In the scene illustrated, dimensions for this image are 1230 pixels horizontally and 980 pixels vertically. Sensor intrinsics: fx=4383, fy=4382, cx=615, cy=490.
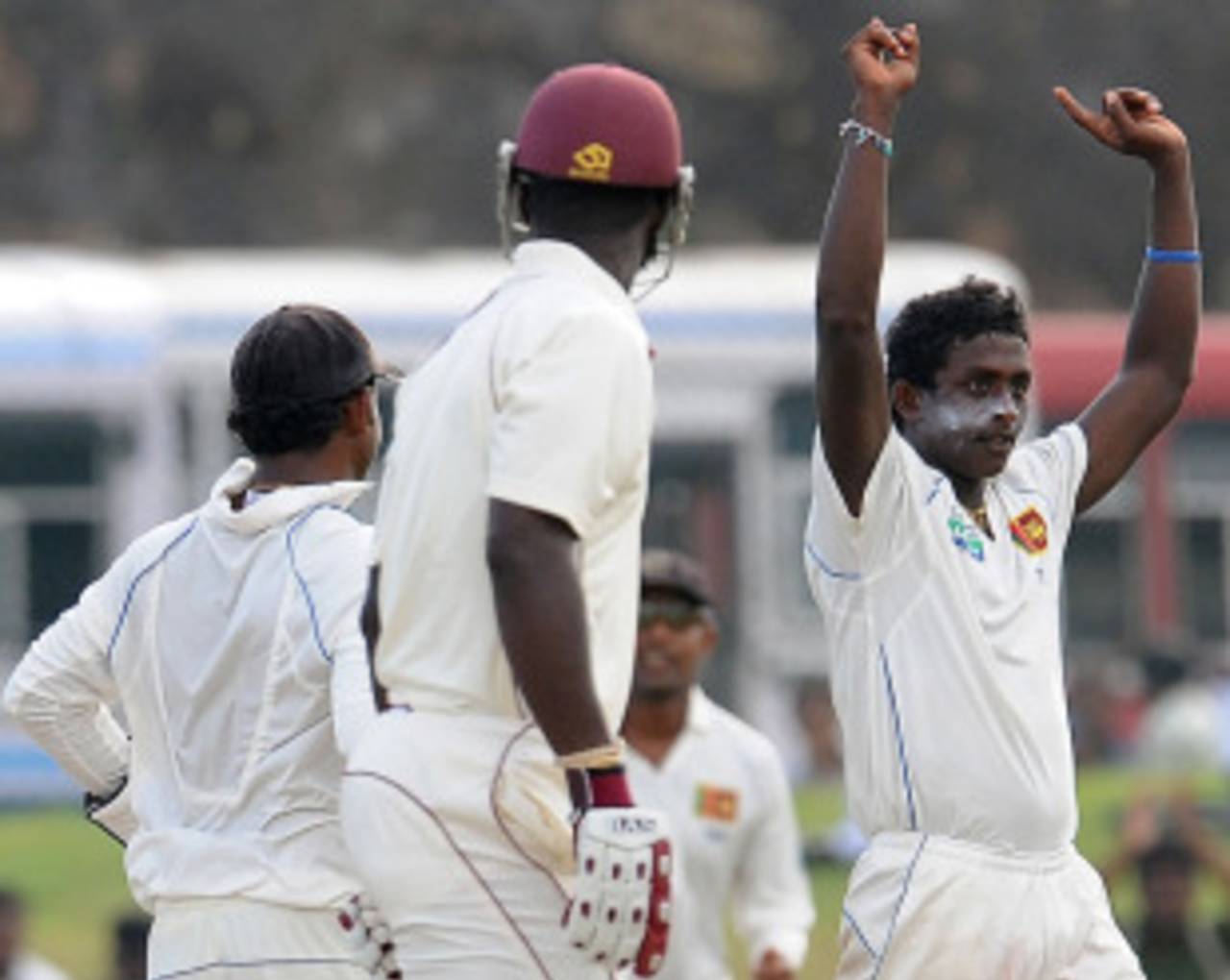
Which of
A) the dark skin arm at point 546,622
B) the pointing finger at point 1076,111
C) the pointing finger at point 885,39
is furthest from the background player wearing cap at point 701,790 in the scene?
the dark skin arm at point 546,622

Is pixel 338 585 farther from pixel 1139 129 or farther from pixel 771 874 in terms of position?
pixel 771 874

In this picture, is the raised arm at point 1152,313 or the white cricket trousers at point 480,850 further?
the raised arm at point 1152,313

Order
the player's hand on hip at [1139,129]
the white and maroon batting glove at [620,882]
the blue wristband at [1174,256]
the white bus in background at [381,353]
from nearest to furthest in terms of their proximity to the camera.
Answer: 1. the white and maroon batting glove at [620,882]
2. the player's hand on hip at [1139,129]
3. the blue wristband at [1174,256]
4. the white bus in background at [381,353]

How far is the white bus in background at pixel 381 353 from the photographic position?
21500 millimetres

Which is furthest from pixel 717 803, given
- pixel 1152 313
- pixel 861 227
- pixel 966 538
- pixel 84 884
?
pixel 84 884

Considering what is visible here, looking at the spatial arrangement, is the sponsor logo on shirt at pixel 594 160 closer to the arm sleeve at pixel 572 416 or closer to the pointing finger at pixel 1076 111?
the arm sleeve at pixel 572 416

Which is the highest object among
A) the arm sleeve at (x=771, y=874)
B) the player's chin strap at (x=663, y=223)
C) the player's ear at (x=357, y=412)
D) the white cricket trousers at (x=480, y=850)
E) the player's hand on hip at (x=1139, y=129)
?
the player's hand on hip at (x=1139, y=129)

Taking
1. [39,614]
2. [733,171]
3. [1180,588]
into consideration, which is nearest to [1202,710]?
[1180,588]

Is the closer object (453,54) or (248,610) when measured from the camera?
(248,610)

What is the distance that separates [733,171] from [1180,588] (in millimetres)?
16802

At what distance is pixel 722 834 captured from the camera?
37.6 feet

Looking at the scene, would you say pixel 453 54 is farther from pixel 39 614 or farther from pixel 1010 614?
pixel 1010 614

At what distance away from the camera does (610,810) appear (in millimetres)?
6215

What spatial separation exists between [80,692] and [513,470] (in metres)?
1.63
